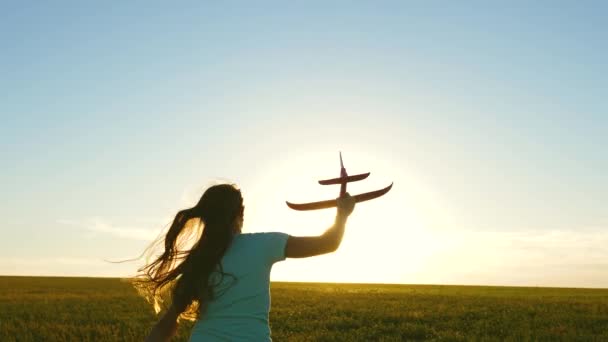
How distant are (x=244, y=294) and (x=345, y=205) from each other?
852 millimetres

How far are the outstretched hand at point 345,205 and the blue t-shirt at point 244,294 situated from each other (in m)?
0.40

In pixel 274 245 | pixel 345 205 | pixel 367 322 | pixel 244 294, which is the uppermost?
pixel 345 205

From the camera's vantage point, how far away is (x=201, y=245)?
13.8ft

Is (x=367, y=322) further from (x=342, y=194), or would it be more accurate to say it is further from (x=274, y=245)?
(x=274, y=245)

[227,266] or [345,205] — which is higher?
[345,205]

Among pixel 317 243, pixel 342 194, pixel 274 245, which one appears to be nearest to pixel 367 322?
pixel 342 194

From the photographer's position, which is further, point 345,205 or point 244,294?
point 345,205

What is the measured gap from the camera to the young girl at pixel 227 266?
395 cm

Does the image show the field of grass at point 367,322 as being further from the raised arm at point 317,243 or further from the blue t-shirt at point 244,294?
the raised arm at point 317,243

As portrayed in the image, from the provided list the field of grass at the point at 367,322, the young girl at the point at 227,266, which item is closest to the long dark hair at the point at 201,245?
the young girl at the point at 227,266

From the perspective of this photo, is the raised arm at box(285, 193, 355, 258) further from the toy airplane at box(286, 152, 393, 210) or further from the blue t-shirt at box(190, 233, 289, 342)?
the toy airplane at box(286, 152, 393, 210)

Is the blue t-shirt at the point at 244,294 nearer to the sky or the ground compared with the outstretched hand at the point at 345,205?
nearer to the ground

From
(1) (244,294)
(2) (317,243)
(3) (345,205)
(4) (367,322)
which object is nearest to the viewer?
(1) (244,294)

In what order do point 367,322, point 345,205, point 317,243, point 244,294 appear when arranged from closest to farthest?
point 244,294
point 317,243
point 345,205
point 367,322
